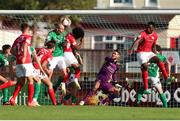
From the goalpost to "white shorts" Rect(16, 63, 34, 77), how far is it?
171 inches

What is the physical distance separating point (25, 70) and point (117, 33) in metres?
11.1

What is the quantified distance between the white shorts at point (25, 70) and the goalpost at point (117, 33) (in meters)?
4.34

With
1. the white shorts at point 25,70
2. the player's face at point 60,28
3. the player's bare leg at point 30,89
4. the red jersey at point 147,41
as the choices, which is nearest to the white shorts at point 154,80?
the red jersey at point 147,41

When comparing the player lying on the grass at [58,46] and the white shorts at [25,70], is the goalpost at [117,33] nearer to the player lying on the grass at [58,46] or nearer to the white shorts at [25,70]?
the player lying on the grass at [58,46]

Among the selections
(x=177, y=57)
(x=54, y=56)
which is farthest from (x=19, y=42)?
(x=177, y=57)

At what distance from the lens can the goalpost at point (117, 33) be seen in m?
24.4

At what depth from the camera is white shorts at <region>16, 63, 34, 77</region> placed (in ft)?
62.6

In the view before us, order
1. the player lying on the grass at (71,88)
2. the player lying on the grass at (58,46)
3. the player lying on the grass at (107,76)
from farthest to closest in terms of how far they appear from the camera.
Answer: the player lying on the grass at (107,76), the player lying on the grass at (71,88), the player lying on the grass at (58,46)

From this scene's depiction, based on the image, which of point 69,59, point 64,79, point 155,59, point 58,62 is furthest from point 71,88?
point 155,59

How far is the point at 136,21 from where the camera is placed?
30.7m

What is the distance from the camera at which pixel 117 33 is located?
98.3 ft

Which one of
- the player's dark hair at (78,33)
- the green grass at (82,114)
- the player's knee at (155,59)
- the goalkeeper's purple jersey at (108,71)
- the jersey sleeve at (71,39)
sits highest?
the player's dark hair at (78,33)

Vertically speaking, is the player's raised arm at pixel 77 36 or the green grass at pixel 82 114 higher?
the player's raised arm at pixel 77 36

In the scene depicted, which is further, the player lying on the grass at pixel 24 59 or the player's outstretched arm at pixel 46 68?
the player's outstretched arm at pixel 46 68
